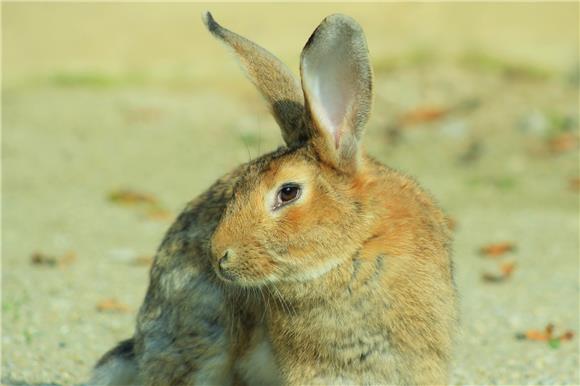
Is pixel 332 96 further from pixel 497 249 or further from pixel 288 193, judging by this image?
pixel 497 249

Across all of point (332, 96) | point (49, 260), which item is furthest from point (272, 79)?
point (49, 260)

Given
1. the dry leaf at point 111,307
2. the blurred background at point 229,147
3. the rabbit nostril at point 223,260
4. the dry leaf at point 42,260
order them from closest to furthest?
the rabbit nostril at point 223,260 < the blurred background at point 229,147 < the dry leaf at point 111,307 < the dry leaf at point 42,260

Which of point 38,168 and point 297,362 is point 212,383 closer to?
point 297,362

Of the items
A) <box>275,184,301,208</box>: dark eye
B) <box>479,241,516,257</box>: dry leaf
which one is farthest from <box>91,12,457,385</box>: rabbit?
<box>479,241,516,257</box>: dry leaf

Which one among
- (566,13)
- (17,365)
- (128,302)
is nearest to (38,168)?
(128,302)

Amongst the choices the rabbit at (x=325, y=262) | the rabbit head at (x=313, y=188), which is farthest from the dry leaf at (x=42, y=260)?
the rabbit head at (x=313, y=188)

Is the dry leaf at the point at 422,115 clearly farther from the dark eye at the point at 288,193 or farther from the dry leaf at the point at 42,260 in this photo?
the dark eye at the point at 288,193

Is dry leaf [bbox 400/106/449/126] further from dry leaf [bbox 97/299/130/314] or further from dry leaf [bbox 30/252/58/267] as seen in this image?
dry leaf [bbox 97/299/130/314]
